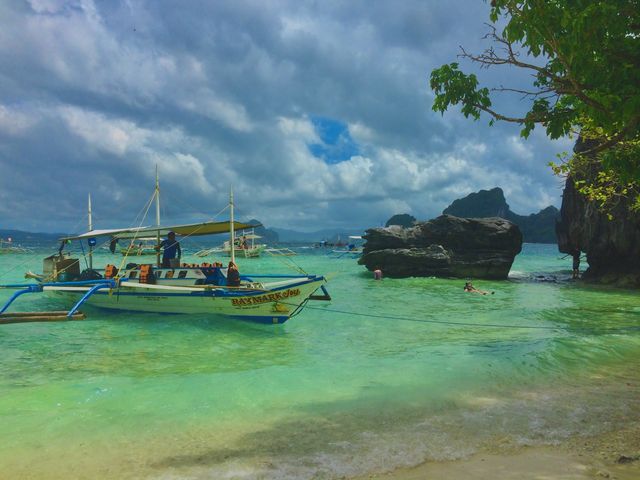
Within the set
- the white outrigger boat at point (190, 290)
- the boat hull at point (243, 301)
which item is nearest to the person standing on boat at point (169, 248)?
the white outrigger boat at point (190, 290)

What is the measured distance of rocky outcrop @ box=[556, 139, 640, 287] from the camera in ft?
120

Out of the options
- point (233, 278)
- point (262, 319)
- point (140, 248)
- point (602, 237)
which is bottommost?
point (262, 319)

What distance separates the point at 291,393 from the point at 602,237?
3890 cm

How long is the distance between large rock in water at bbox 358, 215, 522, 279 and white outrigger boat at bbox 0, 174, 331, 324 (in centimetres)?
2658

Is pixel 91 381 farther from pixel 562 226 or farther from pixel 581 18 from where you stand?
pixel 562 226

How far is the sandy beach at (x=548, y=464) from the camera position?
5.38 meters

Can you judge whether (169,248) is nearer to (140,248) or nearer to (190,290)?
(140,248)

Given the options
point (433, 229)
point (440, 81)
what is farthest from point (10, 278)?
point (440, 81)

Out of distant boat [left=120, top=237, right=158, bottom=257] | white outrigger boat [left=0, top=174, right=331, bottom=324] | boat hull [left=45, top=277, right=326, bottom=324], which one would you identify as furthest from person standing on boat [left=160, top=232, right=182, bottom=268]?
boat hull [left=45, top=277, right=326, bottom=324]

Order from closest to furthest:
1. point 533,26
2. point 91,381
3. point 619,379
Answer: point 533,26 → point 619,379 → point 91,381

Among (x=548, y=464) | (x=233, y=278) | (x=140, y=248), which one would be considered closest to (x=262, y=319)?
(x=233, y=278)

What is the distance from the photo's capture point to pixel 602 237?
38.9 metres

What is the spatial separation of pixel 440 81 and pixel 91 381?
1049 centimetres

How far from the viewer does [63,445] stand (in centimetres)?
712
